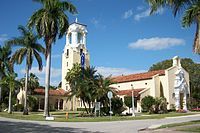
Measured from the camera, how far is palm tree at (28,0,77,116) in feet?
115

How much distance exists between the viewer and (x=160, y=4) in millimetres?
20062

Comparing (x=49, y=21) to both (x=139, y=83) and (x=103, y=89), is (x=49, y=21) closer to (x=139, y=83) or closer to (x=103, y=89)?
(x=103, y=89)

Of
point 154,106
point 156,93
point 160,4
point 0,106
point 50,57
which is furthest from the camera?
point 0,106

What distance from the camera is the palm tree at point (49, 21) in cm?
3519

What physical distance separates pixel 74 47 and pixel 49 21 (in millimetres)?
35696

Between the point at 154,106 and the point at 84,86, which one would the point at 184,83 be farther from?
the point at 84,86

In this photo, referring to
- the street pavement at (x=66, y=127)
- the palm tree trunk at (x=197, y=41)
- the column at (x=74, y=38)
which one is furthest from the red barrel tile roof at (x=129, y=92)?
the palm tree trunk at (x=197, y=41)

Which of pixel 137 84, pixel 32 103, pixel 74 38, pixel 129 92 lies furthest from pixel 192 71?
pixel 32 103

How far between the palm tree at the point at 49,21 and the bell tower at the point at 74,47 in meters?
33.8

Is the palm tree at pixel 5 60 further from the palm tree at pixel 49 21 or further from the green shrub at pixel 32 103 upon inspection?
the palm tree at pixel 49 21

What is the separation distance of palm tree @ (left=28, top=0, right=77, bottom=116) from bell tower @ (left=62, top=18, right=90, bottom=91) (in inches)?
1330

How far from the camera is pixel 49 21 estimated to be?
35062mm

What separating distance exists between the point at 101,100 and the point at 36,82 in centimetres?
2984

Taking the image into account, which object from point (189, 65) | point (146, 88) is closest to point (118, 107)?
point (146, 88)
